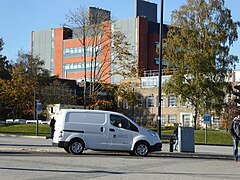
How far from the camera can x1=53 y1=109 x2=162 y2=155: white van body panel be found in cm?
2216

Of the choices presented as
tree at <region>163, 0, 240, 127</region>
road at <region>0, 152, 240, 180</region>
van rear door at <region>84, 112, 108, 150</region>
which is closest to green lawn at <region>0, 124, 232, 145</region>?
tree at <region>163, 0, 240, 127</region>

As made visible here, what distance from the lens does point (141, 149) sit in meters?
22.7

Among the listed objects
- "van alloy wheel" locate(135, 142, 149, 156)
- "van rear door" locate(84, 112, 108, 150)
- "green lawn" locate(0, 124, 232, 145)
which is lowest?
"green lawn" locate(0, 124, 232, 145)

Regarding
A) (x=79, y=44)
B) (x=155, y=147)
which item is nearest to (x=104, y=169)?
(x=155, y=147)

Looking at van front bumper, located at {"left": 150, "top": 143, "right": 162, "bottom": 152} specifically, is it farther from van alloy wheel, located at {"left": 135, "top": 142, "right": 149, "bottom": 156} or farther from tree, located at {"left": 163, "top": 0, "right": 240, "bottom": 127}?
tree, located at {"left": 163, "top": 0, "right": 240, "bottom": 127}

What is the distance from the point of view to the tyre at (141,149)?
22.7 meters

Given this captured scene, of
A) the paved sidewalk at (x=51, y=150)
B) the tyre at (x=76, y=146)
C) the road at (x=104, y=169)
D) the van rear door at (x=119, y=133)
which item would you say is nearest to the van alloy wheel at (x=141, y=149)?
the van rear door at (x=119, y=133)

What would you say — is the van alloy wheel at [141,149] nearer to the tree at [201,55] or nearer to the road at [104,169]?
the road at [104,169]

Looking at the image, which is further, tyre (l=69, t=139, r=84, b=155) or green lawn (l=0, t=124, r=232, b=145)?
green lawn (l=0, t=124, r=232, b=145)

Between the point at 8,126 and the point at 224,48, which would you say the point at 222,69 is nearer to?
the point at 224,48

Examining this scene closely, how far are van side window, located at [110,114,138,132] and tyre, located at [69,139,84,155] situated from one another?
63.5 inches

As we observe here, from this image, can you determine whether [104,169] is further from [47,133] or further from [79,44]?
[79,44]

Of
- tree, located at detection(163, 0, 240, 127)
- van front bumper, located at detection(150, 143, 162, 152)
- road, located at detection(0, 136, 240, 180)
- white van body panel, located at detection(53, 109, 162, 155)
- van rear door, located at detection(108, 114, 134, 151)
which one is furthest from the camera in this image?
tree, located at detection(163, 0, 240, 127)

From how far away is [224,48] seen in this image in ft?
187
